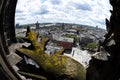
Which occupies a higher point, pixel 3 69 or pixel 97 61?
pixel 97 61

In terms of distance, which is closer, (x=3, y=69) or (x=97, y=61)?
(x=97, y=61)

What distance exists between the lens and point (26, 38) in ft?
11.8

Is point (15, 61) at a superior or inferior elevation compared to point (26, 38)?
inferior

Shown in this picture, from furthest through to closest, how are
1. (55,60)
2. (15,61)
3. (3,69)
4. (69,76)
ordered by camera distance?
(15,61) → (3,69) → (55,60) → (69,76)

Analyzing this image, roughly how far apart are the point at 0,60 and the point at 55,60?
0.80 meters

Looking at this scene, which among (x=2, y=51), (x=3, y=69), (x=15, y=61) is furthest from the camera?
(x=15, y=61)

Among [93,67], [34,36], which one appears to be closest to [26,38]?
[34,36]

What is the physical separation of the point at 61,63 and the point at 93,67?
60cm

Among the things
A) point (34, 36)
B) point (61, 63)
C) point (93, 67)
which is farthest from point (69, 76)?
point (34, 36)

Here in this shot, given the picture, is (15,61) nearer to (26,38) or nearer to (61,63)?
(26,38)

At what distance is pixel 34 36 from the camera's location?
362 centimetres

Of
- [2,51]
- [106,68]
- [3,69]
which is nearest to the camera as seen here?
[106,68]

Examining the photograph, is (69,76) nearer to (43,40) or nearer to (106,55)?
(106,55)

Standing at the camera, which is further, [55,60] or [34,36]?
[34,36]
